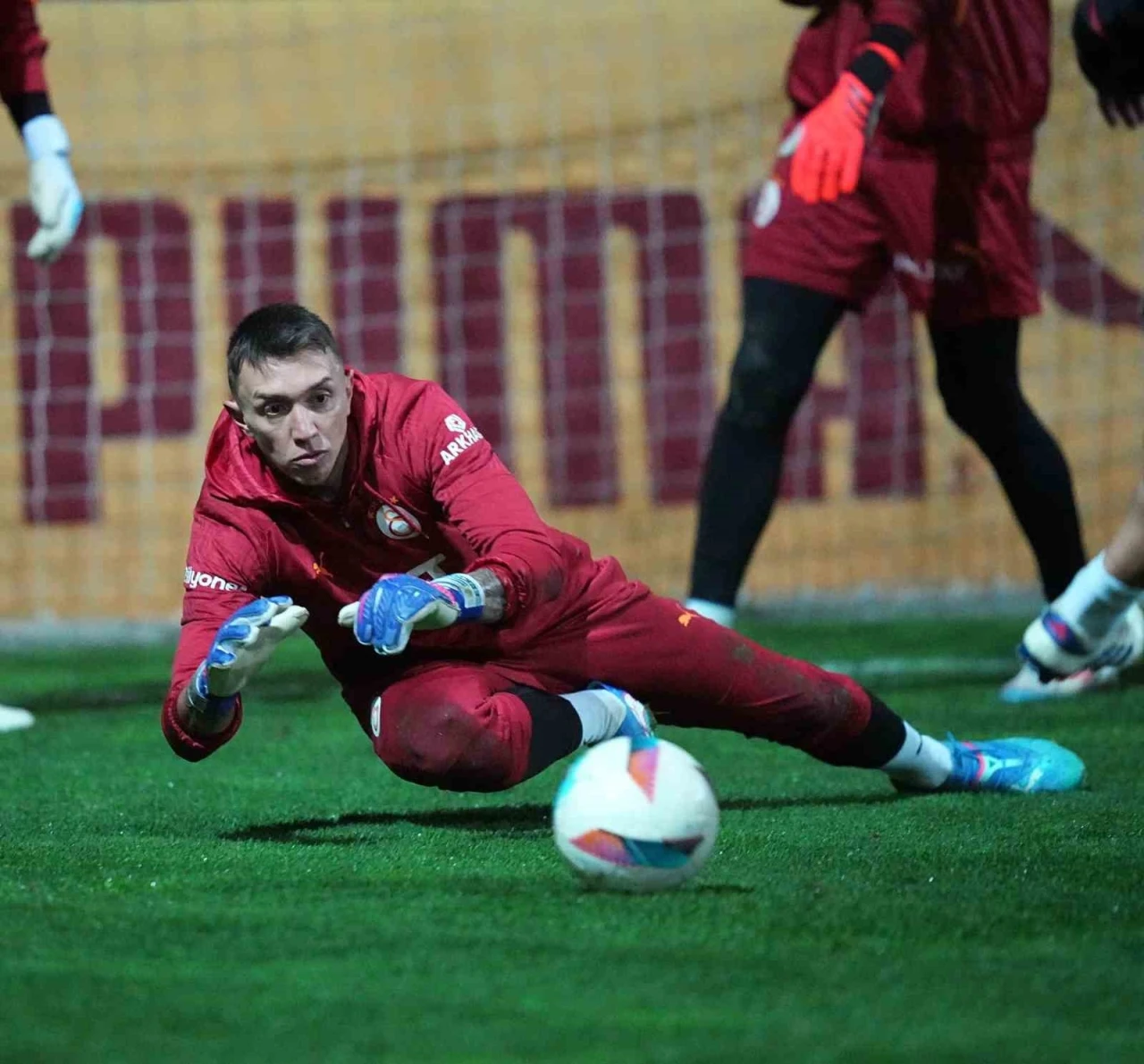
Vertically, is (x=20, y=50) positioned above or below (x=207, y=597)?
above

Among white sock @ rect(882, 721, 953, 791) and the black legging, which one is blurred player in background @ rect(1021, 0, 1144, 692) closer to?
white sock @ rect(882, 721, 953, 791)

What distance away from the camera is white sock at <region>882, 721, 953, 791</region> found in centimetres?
338

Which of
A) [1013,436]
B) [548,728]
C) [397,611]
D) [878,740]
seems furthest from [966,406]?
[397,611]

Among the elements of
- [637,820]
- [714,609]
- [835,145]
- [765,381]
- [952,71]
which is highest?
[952,71]

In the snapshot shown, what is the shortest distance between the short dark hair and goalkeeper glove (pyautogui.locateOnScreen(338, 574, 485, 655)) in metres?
0.46

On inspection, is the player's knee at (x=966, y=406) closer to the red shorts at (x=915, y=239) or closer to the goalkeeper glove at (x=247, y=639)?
the red shorts at (x=915, y=239)

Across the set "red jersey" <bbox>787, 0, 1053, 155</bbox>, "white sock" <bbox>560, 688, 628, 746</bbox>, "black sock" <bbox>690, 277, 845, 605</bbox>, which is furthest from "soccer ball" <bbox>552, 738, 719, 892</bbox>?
"red jersey" <bbox>787, 0, 1053, 155</bbox>

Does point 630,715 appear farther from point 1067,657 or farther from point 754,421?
point 754,421

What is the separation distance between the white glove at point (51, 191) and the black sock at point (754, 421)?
1.52m

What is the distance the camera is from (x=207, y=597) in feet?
9.80

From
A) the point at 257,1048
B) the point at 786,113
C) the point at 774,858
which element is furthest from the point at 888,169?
the point at 257,1048

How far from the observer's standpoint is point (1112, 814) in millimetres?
3191

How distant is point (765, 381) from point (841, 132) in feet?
2.04

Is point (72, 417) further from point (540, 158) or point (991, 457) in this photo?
point (991, 457)
